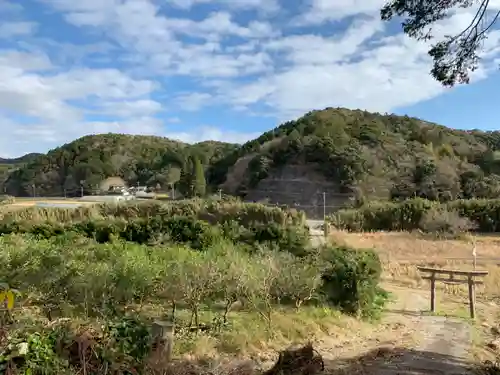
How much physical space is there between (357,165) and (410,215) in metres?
13.5

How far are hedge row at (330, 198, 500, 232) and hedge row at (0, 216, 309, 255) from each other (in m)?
13.1

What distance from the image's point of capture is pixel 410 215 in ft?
89.1

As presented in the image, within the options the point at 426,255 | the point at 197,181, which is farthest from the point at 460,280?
the point at 197,181

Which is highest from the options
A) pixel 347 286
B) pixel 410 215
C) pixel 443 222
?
pixel 410 215

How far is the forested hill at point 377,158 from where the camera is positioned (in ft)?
129

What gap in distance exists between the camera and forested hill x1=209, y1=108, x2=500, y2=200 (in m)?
39.5

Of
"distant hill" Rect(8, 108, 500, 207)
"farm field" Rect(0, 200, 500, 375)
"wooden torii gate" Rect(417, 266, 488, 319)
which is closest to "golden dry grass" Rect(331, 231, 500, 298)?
"farm field" Rect(0, 200, 500, 375)

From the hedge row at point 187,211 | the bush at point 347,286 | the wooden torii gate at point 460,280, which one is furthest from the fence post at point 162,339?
the hedge row at point 187,211

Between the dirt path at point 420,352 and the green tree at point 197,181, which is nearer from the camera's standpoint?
the dirt path at point 420,352

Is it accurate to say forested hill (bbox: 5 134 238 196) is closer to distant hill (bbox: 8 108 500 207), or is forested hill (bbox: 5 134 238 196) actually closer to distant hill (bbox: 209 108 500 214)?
distant hill (bbox: 8 108 500 207)

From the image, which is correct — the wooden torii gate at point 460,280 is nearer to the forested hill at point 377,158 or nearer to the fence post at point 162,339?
the fence post at point 162,339

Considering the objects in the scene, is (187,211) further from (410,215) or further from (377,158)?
(377,158)

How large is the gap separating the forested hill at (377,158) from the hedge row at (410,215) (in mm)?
10275

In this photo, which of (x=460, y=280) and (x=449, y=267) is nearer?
(x=460, y=280)
